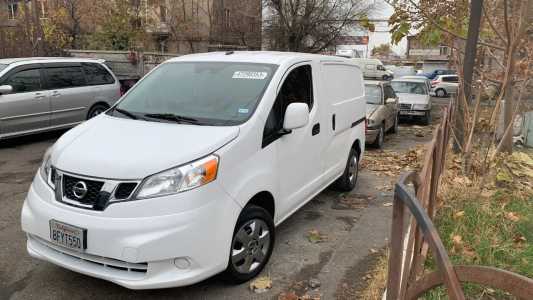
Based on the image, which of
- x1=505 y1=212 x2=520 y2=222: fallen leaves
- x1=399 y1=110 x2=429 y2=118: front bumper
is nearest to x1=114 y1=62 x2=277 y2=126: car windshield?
x1=505 y1=212 x2=520 y2=222: fallen leaves

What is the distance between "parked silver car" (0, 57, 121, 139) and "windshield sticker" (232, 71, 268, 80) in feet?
18.7

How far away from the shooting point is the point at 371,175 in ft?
23.8

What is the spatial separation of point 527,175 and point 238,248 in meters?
4.67

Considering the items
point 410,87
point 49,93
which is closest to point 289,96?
point 49,93

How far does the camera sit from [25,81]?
8.22 m

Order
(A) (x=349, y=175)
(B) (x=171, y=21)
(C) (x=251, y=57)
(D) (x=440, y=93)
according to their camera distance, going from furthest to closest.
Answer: (D) (x=440, y=93)
(B) (x=171, y=21)
(A) (x=349, y=175)
(C) (x=251, y=57)

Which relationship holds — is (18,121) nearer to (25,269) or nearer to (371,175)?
(25,269)

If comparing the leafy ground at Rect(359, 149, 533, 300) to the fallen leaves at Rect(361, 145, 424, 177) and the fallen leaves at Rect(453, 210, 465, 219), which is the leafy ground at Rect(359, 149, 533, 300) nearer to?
the fallen leaves at Rect(453, 210, 465, 219)

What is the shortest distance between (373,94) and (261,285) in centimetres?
825

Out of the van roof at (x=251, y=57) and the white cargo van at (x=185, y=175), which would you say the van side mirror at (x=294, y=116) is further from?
the van roof at (x=251, y=57)

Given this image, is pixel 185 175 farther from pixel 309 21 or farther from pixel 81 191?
pixel 309 21

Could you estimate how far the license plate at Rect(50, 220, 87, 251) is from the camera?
2.91 m

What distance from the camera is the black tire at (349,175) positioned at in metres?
5.95

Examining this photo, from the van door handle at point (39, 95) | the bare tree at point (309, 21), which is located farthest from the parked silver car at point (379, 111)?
the bare tree at point (309, 21)
